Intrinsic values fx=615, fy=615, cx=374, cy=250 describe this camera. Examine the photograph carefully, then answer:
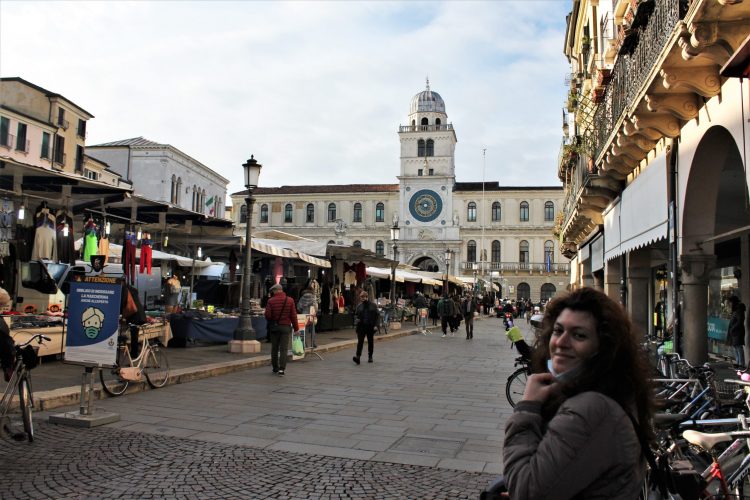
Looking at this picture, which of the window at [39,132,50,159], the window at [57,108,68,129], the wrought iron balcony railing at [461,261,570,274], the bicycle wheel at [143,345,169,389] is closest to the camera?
the bicycle wheel at [143,345,169,389]

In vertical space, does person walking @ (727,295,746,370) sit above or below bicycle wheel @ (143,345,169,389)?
above

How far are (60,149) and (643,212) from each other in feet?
135

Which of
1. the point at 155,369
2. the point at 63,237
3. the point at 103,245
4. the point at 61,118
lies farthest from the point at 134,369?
the point at 61,118

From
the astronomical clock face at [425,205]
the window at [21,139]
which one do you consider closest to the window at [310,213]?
the astronomical clock face at [425,205]

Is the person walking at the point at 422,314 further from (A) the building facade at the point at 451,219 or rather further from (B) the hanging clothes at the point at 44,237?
(A) the building facade at the point at 451,219

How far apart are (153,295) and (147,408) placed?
1494 centimetres

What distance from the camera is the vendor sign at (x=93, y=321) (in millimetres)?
7398

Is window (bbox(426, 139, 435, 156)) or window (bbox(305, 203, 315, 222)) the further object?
window (bbox(305, 203, 315, 222))

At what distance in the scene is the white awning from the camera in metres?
10.1

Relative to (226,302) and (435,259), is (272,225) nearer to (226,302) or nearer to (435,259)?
(435,259)

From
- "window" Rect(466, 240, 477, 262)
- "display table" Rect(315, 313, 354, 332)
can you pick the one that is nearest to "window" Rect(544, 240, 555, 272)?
"window" Rect(466, 240, 477, 262)

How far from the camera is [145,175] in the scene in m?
54.5

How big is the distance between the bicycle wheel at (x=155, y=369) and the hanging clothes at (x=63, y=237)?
2892 millimetres

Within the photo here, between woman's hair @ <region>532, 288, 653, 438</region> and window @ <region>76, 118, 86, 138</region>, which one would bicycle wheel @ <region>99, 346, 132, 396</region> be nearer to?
woman's hair @ <region>532, 288, 653, 438</region>
